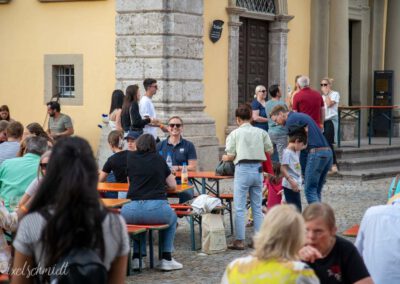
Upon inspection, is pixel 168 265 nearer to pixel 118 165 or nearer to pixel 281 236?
pixel 118 165

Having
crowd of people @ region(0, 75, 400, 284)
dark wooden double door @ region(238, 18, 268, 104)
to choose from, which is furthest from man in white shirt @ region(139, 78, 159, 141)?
dark wooden double door @ region(238, 18, 268, 104)

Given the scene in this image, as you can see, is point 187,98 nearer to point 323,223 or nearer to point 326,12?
point 326,12

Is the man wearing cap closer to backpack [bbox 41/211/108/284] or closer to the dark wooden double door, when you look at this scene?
backpack [bbox 41/211/108/284]

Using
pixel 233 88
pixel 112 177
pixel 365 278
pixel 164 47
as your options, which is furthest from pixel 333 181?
pixel 365 278

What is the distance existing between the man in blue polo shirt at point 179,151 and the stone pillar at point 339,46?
33.3ft

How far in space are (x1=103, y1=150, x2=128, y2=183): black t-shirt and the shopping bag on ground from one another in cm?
101

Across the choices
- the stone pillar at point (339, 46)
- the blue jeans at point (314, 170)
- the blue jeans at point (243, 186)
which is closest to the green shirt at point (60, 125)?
the blue jeans at point (314, 170)

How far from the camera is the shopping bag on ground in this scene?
35.0 feet

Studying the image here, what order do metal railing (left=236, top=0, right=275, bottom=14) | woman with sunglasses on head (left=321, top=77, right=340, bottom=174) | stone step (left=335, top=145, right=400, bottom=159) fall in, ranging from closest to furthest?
woman with sunglasses on head (left=321, top=77, right=340, bottom=174) < stone step (left=335, top=145, right=400, bottom=159) < metal railing (left=236, top=0, right=275, bottom=14)

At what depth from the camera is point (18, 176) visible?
848cm

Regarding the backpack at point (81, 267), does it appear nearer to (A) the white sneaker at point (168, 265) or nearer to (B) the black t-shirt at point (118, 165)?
(A) the white sneaker at point (168, 265)

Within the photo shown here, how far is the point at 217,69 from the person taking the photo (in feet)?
61.0

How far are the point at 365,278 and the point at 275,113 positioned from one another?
821 centimetres

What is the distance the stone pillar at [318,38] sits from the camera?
21.7 m
